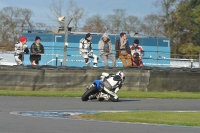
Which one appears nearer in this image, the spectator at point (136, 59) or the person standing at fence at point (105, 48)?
the person standing at fence at point (105, 48)

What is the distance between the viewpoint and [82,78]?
23609 millimetres

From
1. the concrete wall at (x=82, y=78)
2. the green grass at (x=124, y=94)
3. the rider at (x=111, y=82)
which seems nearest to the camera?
the rider at (x=111, y=82)

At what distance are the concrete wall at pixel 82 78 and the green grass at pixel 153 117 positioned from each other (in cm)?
869

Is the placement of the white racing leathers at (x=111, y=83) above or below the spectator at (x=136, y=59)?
below

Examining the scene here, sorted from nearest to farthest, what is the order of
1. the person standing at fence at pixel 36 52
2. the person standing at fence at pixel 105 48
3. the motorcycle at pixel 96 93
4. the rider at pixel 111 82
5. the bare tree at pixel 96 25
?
1. the motorcycle at pixel 96 93
2. the rider at pixel 111 82
3. the person standing at fence at pixel 36 52
4. the person standing at fence at pixel 105 48
5. the bare tree at pixel 96 25

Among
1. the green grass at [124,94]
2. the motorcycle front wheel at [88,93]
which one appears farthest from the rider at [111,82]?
the green grass at [124,94]

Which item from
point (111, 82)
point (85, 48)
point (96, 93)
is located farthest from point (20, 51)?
point (111, 82)

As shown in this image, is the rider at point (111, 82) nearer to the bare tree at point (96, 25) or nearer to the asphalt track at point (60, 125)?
the asphalt track at point (60, 125)

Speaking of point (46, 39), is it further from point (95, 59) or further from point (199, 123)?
point (199, 123)

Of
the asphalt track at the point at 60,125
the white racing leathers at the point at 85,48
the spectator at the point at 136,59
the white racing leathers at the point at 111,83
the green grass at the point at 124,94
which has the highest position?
the white racing leathers at the point at 85,48

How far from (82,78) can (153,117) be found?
32.1 ft

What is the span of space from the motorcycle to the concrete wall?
14.1 feet

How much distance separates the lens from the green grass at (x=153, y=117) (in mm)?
12934

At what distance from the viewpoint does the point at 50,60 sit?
101 ft
